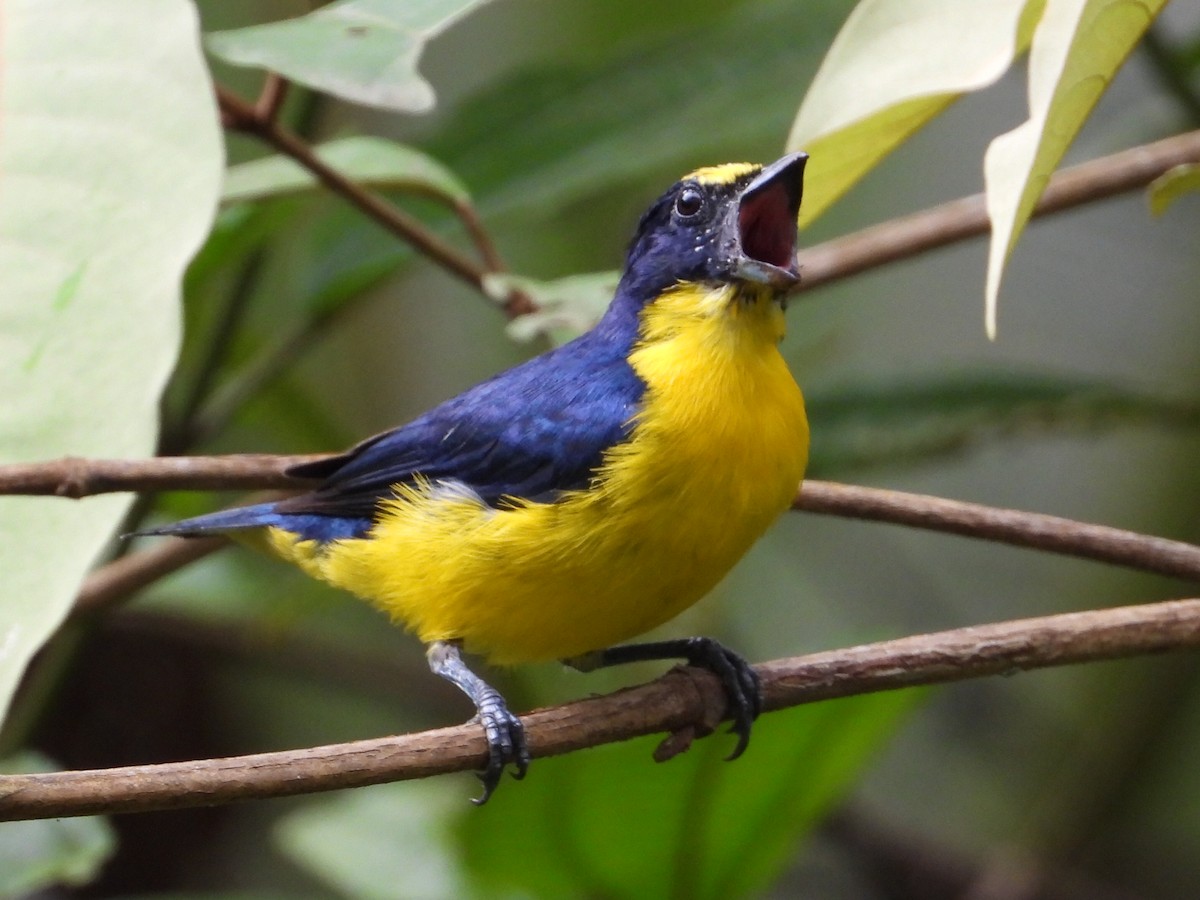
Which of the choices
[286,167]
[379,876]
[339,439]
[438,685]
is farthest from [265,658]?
[286,167]

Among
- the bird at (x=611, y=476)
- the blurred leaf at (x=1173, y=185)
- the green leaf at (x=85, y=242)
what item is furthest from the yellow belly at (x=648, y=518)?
the green leaf at (x=85, y=242)

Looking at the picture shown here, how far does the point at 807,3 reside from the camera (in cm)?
259

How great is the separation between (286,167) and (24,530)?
109 cm

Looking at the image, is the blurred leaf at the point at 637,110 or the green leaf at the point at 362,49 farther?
the blurred leaf at the point at 637,110

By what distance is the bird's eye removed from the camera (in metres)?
1.92

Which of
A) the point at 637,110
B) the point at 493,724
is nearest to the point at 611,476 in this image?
the point at 493,724

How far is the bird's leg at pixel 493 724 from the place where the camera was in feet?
5.64

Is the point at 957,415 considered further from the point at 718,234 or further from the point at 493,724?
the point at 493,724

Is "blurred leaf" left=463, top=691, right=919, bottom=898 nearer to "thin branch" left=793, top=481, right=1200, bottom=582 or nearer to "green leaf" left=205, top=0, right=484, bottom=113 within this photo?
"thin branch" left=793, top=481, right=1200, bottom=582

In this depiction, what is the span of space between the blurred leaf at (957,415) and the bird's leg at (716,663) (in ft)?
2.48

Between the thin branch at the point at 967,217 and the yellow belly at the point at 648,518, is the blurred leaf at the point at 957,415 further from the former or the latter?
the yellow belly at the point at 648,518

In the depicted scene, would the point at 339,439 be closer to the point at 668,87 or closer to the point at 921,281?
the point at 668,87

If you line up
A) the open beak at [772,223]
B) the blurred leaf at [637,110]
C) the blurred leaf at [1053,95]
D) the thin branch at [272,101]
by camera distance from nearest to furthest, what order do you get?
1. the blurred leaf at [1053,95]
2. the open beak at [772,223]
3. the thin branch at [272,101]
4. the blurred leaf at [637,110]

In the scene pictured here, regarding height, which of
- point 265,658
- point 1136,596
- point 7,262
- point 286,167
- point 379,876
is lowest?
point 265,658
